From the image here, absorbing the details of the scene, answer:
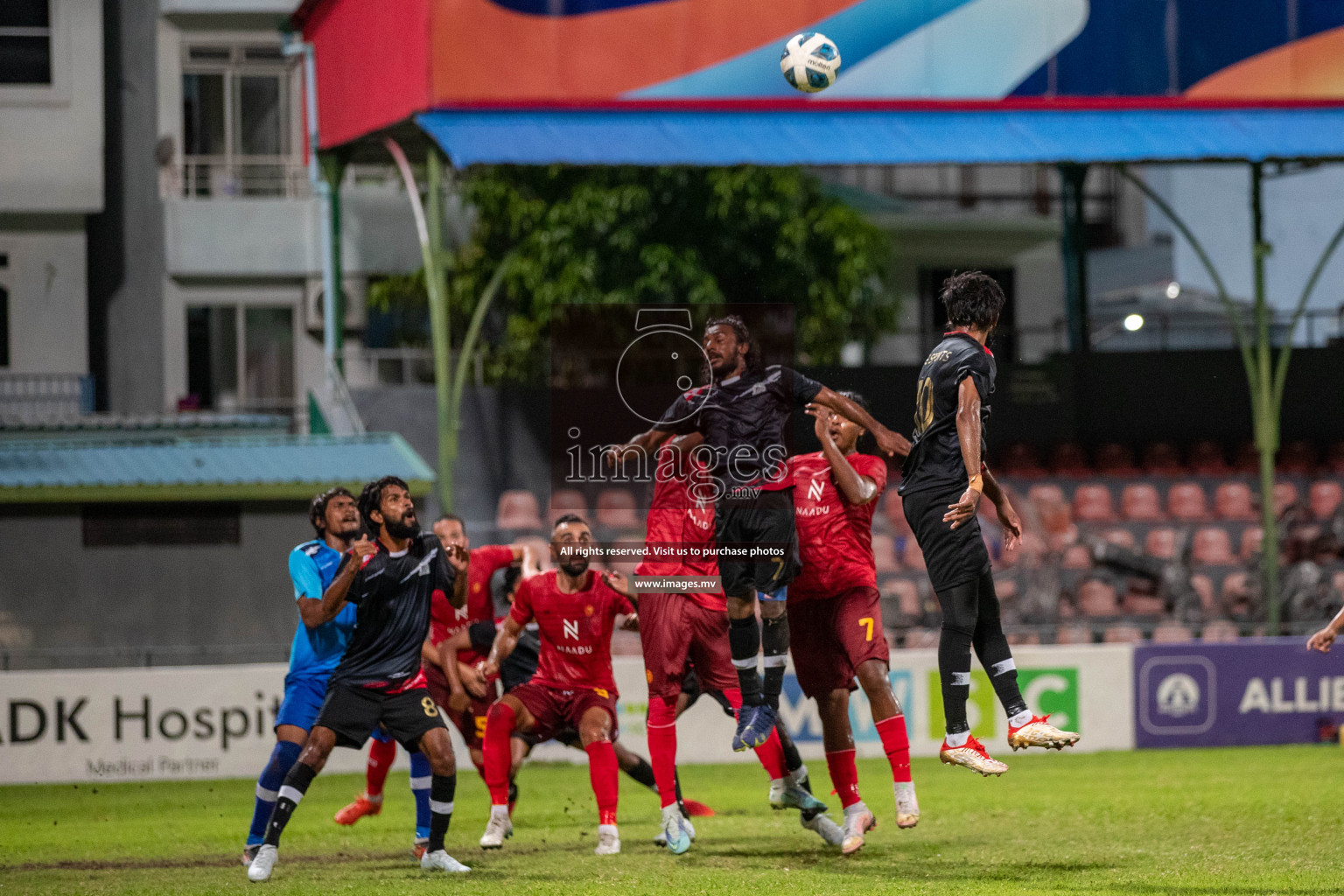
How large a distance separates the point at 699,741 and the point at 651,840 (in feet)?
16.2

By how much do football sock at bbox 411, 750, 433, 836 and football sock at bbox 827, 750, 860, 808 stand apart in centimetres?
226

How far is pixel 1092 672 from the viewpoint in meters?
15.5

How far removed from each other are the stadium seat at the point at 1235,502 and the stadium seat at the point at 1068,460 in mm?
1659

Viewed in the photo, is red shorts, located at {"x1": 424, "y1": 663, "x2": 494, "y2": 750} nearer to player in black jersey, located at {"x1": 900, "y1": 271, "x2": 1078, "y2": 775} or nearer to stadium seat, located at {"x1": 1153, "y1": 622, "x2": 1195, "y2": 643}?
player in black jersey, located at {"x1": 900, "y1": 271, "x2": 1078, "y2": 775}

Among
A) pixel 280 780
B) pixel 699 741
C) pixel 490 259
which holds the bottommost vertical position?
pixel 699 741

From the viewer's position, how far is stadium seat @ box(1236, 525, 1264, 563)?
2028 cm

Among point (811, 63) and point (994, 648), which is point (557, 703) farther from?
point (811, 63)

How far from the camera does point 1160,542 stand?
20125 mm

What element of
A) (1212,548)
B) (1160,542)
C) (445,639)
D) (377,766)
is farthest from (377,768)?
(1212,548)

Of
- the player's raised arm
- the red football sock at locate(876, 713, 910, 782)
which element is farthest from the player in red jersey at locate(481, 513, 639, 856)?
the player's raised arm

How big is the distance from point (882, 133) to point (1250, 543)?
7.35 m

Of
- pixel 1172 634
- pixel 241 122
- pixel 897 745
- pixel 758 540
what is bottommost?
pixel 1172 634

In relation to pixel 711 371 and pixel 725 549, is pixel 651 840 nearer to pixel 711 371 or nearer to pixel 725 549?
pixel 725 549

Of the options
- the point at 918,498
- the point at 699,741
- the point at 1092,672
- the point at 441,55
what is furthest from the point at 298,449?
the point at 918,498
